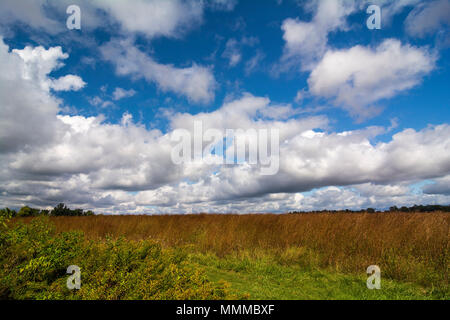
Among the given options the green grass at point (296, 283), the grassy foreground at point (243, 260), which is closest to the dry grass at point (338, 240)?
the grassy foreground at point (243, 260)

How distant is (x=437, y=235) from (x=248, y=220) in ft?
26.4

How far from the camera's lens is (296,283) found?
6727mm

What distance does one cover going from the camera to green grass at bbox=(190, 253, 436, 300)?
5.70m

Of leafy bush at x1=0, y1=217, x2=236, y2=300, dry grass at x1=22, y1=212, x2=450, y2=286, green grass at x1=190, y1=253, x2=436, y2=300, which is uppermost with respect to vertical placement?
leafy bush at x1=0, y1=217, x2=236, y2=300

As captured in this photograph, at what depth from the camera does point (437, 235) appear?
8.95m

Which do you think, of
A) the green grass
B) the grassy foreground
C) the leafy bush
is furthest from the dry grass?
the leafy bush

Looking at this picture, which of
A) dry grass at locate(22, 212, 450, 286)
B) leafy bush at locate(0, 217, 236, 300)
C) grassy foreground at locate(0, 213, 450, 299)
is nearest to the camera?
leafy bush at locate(0, 217, 236, 300)

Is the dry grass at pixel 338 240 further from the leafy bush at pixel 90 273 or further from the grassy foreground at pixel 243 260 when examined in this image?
the leafy bush at pixel 90 273

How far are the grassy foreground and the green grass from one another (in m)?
0.03

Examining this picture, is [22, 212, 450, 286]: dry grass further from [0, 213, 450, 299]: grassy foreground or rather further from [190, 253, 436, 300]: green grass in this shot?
[190, 253, 436, 300]: green grass

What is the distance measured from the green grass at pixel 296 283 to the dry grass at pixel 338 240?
2.72 feet

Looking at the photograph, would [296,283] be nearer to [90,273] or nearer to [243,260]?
[243,260]
